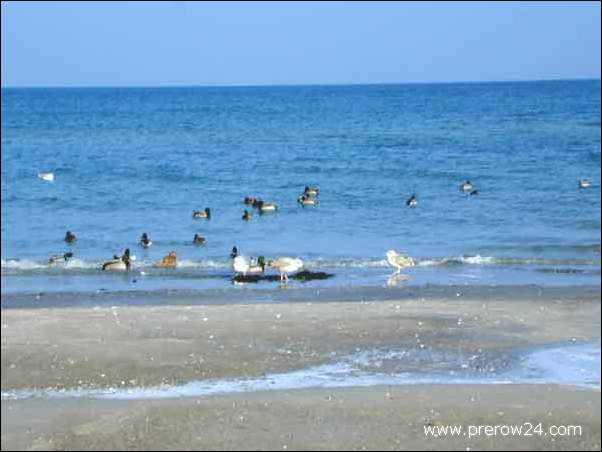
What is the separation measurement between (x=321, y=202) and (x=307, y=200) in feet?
1.69

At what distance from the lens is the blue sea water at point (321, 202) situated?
67.9ft

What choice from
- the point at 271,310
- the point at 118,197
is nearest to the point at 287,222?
the point at 118,197

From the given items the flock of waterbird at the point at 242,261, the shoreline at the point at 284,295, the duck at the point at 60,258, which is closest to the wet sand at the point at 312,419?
the shoreline at the point at 284,295

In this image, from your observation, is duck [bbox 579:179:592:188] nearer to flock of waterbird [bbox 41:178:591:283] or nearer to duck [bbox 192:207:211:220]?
duck [bbox 192:207:211:220]

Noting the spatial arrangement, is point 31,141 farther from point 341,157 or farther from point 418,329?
point 418,329

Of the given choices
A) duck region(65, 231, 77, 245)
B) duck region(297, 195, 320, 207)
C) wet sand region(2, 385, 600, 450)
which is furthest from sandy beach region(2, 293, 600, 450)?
duck region(297, 195, 320, 207)

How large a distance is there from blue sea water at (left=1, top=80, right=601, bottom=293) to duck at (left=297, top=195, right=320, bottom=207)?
372 mm

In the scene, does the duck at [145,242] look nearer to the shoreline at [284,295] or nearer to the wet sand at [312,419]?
the shoreline at [284,295]

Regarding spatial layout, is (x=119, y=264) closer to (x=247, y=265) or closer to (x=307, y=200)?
(x=247, y=265)

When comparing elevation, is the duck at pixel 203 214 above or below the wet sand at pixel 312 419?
above

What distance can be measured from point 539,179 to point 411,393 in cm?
2667

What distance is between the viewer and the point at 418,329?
45.7ft

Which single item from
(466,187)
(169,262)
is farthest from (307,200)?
(169,262)

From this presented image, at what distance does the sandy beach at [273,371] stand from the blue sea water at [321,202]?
12.4ft
